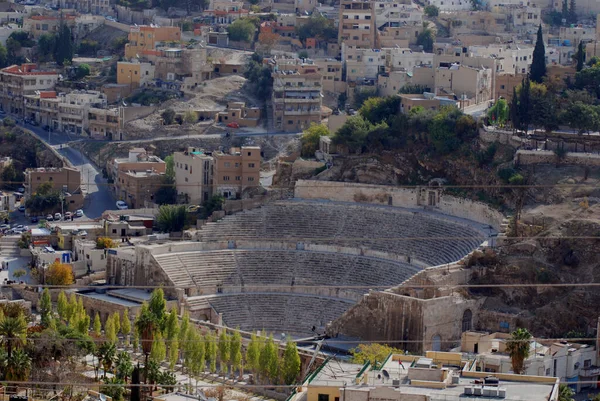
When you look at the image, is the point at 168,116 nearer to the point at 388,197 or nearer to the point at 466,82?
the point at 466,82

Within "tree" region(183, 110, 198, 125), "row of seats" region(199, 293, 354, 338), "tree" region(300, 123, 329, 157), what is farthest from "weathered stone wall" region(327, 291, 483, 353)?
"tree" region(183, 110, 198, 125)

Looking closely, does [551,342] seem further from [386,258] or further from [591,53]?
[591,53]

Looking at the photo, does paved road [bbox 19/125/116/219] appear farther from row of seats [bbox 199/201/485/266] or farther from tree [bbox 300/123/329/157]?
row of seats [bbox 199/201/485/266]

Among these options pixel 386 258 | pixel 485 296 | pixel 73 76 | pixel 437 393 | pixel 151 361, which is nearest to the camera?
pixel 437 393

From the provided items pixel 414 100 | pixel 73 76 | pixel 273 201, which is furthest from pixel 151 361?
pixel 73 76

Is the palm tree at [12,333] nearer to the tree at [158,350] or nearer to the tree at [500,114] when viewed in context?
the tree at [158,350]

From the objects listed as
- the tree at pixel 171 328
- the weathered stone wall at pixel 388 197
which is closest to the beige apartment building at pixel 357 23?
the weathered stone wall at pixel 388 197

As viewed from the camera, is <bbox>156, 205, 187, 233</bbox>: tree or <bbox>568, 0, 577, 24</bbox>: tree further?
<bbox>568, 0, 577, 24</bbox>: tree
